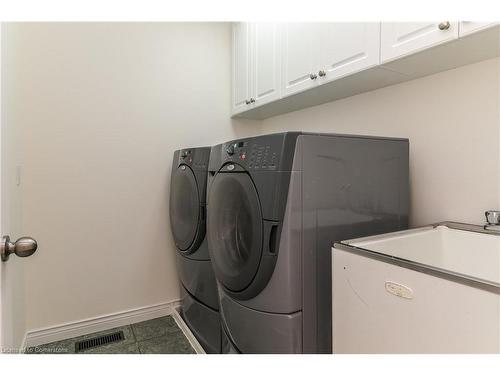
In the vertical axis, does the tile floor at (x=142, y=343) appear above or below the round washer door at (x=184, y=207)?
below

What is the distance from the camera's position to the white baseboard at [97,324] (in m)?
1.91

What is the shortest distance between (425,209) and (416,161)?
0.25m

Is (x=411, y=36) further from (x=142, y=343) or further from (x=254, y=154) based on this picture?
(x=142, y=343)

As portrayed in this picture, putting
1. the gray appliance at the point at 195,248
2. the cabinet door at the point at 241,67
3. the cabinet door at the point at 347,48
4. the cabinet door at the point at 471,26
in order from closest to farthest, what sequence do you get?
the cabinet door at the point at 471,26, the cabinet door at the point at 347,48, the gray appliance at the point at 195,248, the cabinet door at the point at 241,67

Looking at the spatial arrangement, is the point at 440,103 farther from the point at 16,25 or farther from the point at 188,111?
the point at 16,25

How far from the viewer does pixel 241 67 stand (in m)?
2.31

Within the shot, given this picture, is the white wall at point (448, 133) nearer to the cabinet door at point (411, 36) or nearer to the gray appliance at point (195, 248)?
the cabinet door at point (411, 36)

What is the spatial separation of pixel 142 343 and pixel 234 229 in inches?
47.2

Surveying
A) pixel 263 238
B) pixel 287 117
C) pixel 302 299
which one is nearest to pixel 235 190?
pixel 263 238

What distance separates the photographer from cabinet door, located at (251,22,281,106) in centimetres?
190

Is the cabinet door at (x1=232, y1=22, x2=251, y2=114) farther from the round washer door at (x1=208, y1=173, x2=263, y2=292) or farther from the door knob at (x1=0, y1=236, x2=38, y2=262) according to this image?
the door knob at (x1=0, y1=236, x2=38, y2=262)

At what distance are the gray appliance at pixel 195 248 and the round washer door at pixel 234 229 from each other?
0.32 meters

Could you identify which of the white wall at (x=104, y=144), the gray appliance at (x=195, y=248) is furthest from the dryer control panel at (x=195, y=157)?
the white wall at (x=104, y=144)

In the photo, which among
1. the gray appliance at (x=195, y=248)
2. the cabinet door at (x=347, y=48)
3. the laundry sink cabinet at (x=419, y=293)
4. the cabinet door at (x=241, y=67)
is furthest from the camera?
the cabinet door at (x=241, y=67)
